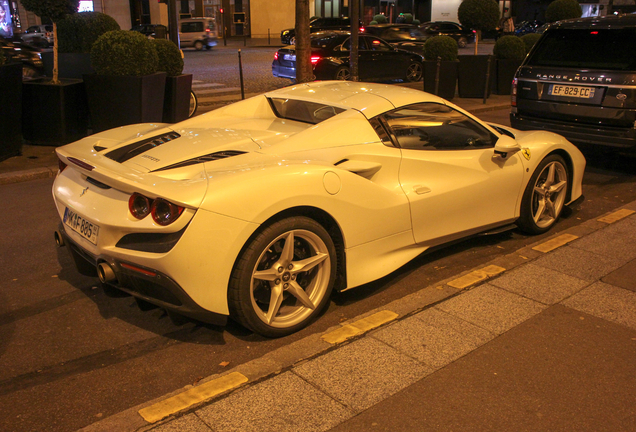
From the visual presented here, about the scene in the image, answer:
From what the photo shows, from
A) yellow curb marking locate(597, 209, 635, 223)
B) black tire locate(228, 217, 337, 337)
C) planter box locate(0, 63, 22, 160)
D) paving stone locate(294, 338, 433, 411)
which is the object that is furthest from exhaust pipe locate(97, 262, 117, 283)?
planter box locate(0, 63, 22, 160)

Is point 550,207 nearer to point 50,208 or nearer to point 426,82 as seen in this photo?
point 50,208

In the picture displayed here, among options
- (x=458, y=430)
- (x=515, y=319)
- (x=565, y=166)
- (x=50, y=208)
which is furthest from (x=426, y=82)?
(x=458, y=430)

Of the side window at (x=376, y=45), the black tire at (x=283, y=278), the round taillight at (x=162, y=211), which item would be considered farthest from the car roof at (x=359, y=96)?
the side window at (x=376, y=45)

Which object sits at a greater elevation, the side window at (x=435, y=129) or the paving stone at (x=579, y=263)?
the side window at (x=435, y=129)

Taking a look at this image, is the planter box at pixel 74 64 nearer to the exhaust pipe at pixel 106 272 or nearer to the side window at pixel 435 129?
the side window at pixel 435 129

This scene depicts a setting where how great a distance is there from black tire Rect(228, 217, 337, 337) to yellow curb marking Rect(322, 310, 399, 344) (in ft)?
0.66

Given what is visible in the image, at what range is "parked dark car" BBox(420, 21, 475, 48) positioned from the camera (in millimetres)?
32125

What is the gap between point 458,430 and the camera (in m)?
2.75

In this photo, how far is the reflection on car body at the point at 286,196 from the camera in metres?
3.21

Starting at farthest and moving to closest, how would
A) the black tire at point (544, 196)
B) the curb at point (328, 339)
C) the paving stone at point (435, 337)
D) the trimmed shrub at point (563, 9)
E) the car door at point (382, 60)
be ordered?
the trimmed shrub at point (563, 9), the car door at point (382, 60), the black tire at point (544, 196), the paving stone at point (435, 337), the curb at point (328, 339)

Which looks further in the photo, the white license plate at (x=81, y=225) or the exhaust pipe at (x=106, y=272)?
the white license plate at (x=81, y=225)

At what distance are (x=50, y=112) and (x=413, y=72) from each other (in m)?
11.6

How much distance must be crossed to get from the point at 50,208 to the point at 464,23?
1326 cm

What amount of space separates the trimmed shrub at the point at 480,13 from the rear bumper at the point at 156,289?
47.8 feet
